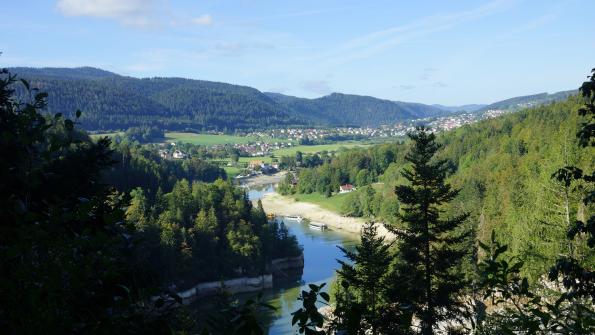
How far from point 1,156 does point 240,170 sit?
126733 mm

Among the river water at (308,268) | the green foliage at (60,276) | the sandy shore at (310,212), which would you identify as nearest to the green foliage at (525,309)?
the green foliage at (60,276)

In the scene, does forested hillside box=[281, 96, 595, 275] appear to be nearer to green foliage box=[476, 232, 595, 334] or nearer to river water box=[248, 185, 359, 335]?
green foliage box=[476, 232, 595, 334]

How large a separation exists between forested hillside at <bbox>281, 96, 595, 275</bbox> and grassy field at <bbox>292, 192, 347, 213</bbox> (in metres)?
1.80

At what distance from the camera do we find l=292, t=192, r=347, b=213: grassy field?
88.4m

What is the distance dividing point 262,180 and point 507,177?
75.6m

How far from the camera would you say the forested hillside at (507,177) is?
2475cm

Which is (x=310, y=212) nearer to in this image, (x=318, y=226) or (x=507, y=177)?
(x=318, y=226)

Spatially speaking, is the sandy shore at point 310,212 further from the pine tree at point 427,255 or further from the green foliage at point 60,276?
the green foliage at point 60,276

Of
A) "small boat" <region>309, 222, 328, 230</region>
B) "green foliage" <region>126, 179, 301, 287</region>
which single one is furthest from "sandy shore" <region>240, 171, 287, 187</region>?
"green foliage" <region>126, 179, 301, 287</region>

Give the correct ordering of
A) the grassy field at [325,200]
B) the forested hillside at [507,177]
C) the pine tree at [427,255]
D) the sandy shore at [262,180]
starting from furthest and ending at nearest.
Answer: the sandy shore at [262,180] → the grassy field at [325,200] → the forested hillside at [507,177] → the pine tree at [427,255]

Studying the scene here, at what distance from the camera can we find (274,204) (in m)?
93.8

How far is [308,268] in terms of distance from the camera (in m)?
50.4

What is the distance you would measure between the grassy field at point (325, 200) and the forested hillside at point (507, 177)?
1801 mm

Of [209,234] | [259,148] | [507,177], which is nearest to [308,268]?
[209,234]
